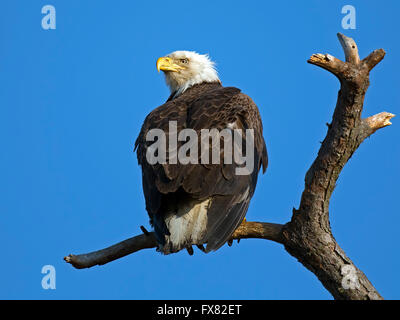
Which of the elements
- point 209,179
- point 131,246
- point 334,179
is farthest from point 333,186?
point 131,246

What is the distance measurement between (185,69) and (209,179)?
3638mm

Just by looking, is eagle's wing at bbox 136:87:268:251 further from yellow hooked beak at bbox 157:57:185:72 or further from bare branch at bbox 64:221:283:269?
yellow hooked beak at bbox 157:57:185:72

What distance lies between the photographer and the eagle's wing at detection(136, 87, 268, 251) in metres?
6.41

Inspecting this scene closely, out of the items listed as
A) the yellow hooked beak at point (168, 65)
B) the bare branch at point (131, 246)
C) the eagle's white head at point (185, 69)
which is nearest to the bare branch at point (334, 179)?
the bare branch at point (131, 246)

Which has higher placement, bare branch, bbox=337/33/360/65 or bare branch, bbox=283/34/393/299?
bare branch, bbox=337/33/360/65

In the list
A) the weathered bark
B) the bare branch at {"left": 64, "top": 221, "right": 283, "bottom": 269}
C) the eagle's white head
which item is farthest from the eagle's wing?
the eagle's white head

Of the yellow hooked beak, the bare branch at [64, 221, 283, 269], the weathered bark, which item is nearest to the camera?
the weathered bark

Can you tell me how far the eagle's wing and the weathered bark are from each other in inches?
22.0

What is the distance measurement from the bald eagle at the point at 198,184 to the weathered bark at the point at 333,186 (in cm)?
63

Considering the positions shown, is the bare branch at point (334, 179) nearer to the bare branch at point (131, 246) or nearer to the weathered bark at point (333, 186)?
the weathered bark at point (333, 186)

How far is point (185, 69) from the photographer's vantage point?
970 cm

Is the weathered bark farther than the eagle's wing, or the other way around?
the eagle's wing

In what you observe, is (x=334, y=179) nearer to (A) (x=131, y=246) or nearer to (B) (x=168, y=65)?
(A) (x=131, y=246)
